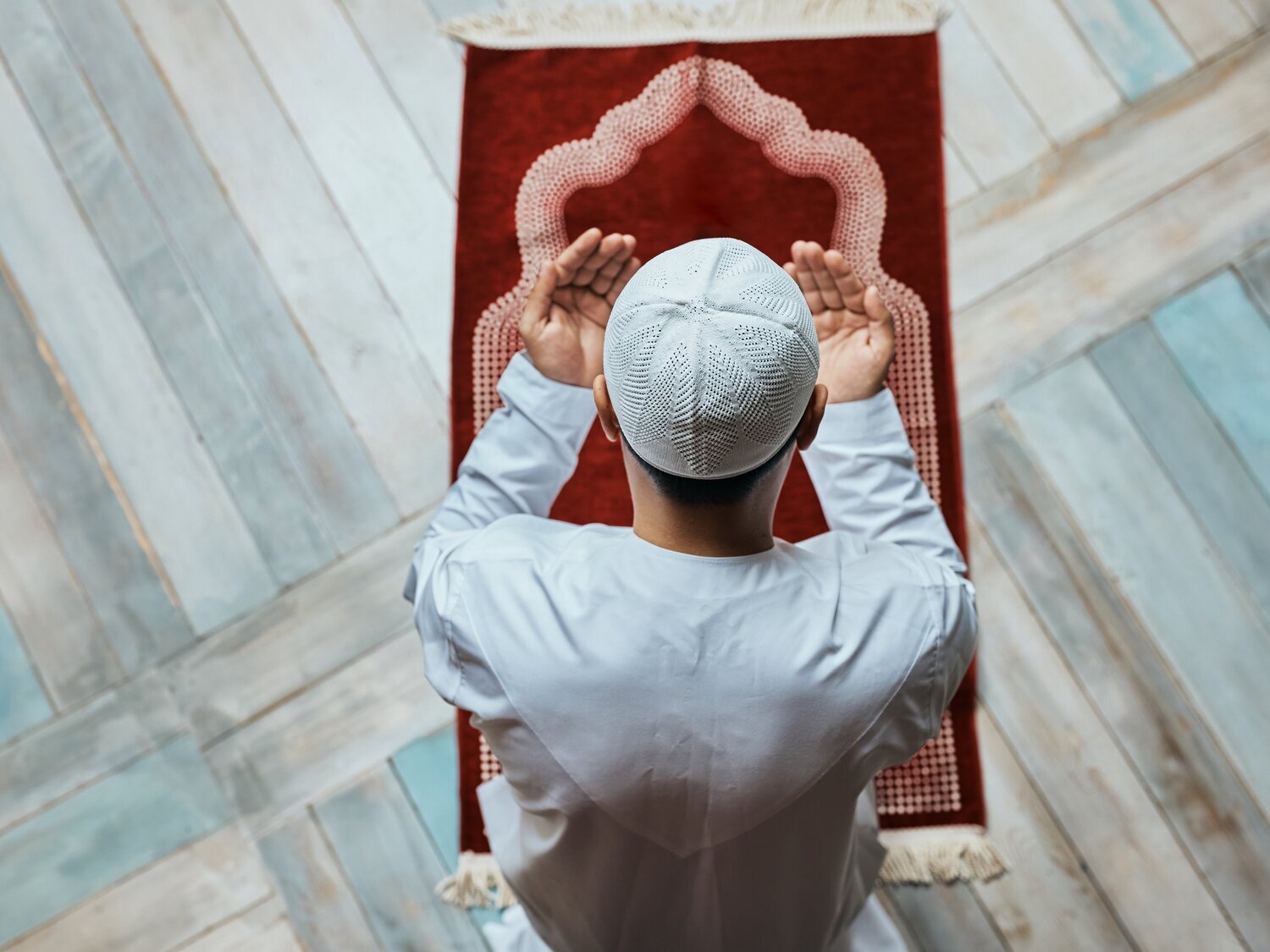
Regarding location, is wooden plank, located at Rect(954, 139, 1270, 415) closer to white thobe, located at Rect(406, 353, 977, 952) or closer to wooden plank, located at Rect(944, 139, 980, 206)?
wooden plank, located at Rect(944, 139, 980, 206)

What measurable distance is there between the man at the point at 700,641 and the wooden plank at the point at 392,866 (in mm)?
511

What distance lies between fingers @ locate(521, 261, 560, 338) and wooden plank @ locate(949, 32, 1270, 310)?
0.67 metres

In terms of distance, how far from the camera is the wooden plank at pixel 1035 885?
130 cm

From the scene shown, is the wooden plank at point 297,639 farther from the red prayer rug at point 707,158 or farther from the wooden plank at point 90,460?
the red prayer rug at point 707,158

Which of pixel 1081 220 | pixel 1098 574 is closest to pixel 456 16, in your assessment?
pixel 1081 220

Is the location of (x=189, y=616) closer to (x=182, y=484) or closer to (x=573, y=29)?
(x=182, y=484)

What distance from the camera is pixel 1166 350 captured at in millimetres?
1388

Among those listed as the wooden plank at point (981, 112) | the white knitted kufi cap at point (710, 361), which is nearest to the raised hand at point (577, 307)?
the white knitted kufi cap at point (710, 361)

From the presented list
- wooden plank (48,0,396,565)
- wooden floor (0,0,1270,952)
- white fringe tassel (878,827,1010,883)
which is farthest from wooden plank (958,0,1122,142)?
wooden plank (48,0,396,565)

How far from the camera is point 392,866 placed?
4.39ft

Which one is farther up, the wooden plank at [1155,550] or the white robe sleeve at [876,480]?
the white robe sleeve at [876,480]

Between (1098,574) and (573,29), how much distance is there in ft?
3.53

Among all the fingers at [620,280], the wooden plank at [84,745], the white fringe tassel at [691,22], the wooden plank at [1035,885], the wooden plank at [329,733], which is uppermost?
the white fringe tassel at [691,22]

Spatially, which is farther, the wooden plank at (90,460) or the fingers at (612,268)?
the wooden plank at (90,460)
